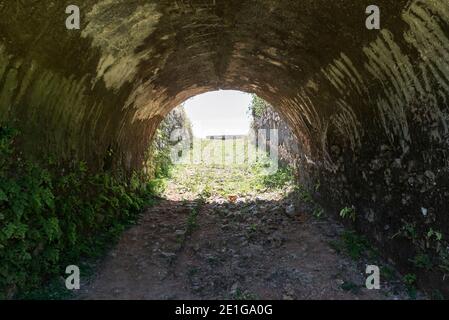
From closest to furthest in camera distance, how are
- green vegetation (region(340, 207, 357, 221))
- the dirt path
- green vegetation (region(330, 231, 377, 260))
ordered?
the dirt path → green vegetation (region(330, 231, 377, 260)) → green vegetation (region(340, 207, 357, 221))

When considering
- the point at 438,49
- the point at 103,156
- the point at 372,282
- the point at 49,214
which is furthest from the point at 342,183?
the point at 49,214

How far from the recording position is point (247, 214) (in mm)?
9672

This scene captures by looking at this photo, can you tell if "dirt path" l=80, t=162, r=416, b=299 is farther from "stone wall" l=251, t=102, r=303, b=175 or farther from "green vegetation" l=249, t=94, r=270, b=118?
"green vegetation" l=249, t=94, r=270, b=118

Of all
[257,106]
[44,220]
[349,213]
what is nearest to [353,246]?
[349,213]

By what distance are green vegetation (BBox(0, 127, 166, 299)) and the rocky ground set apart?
50cm

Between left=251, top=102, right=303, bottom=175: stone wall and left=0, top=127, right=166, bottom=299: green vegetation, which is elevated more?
left=251, top=102, right=303, bottom=175: stone wall

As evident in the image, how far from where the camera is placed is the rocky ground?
5477 millimetres

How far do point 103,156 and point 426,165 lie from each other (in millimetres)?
5686

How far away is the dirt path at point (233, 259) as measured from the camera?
5.46m

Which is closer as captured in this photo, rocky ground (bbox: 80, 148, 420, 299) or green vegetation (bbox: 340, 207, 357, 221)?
rocky ground (bbox: 80, 148, 420, 299)

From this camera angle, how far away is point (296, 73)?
750 cm

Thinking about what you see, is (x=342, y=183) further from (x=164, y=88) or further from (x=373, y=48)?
(x=164, y=88)

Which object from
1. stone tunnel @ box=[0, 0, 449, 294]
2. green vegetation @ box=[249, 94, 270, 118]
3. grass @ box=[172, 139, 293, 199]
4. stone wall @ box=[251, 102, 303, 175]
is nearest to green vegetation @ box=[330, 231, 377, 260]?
stone tunnel @ box=[0, 0, 449, 294]

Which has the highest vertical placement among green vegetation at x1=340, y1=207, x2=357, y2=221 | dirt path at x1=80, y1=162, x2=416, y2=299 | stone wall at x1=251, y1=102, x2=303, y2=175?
stone wall at x1=251, y1=102, x2=303, y2=175
